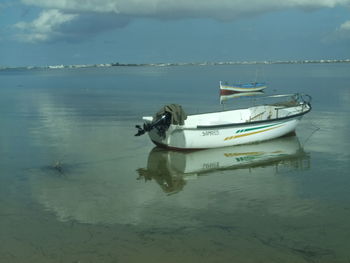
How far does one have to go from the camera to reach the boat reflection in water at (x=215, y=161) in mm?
14131

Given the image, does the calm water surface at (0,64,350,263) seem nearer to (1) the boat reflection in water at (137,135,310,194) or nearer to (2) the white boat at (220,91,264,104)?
(1) the boat reflection in water at (137,135,310,194)

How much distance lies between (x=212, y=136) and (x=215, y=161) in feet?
5.56

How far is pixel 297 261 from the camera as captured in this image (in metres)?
7.86

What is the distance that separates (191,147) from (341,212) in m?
7.71

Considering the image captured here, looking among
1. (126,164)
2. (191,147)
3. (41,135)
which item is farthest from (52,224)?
(41,135)

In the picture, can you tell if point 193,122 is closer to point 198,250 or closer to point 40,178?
point 40,178

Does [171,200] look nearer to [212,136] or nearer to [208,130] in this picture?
[208,130]

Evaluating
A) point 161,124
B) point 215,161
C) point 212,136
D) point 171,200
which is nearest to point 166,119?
point 161,124

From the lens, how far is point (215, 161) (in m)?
15.8

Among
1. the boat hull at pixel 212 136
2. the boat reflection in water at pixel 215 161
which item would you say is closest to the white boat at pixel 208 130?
the boat hull at pixel 212 136

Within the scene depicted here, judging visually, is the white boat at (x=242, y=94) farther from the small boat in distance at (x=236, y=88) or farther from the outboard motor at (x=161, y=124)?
the outboard motor at (x=161, y=124)

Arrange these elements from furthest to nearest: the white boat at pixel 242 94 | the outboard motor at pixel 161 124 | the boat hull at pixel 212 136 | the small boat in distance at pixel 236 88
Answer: the small boat in distance at pixel 236 88, the white boat at pixel 242 94, the boat hull at pixel 212 136, the outboard motor at pixel 161 124

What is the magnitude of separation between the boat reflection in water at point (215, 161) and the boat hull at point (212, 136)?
25 centimetres

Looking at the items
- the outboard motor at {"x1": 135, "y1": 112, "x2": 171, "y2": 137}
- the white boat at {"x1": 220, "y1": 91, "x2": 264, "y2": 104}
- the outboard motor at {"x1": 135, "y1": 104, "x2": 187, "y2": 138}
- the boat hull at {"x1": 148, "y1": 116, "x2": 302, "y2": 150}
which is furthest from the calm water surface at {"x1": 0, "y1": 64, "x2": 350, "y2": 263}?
the white boat at {"x1": 220, "y1": 91, "x2": 264, "y2": 104}
